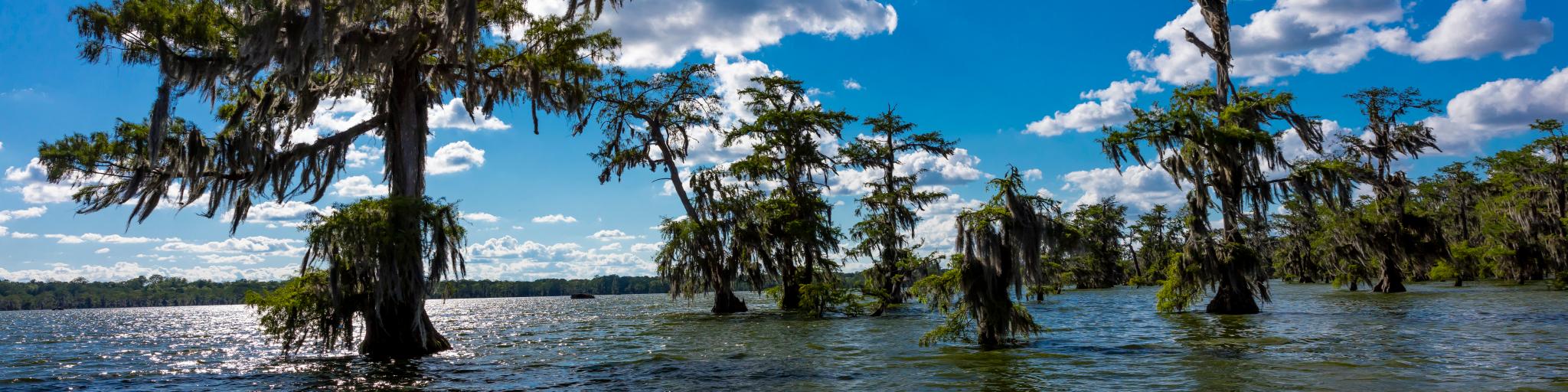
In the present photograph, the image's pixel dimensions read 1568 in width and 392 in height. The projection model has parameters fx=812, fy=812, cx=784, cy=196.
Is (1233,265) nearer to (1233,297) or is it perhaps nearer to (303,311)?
(1233,297)

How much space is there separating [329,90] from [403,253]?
475 centimetres

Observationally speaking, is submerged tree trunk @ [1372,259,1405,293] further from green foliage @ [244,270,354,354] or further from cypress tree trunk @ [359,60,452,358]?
green foliage @ [244,270,354,354]

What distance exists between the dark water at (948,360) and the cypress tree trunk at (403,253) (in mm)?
694

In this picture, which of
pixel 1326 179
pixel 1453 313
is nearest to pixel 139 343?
pixel 1326 179

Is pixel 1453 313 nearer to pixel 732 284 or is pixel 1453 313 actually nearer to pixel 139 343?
pixel 732 284

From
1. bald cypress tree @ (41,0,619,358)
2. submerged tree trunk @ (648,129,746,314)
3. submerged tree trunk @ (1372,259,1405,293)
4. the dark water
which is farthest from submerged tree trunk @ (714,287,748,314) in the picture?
submerged tree trunk @ (1372,259,1405,293)

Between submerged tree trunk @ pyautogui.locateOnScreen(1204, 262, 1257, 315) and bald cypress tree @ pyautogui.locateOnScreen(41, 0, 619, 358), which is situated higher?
bald cypress tree @ pyautogui.locateOnScreen(41, 0, 619, 358)

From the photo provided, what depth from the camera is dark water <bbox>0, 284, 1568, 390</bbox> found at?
1114 cm

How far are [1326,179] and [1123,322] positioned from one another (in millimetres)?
6877

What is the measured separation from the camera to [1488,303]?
2627 centimetres

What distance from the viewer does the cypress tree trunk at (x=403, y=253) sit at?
51.1 ft

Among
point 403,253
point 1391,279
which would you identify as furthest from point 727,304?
point 1391,279

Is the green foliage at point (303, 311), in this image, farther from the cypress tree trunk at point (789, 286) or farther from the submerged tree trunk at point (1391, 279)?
the submerged tree trunk at point (1391, 279)

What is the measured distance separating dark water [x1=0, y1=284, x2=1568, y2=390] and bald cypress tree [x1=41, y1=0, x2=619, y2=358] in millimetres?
2259
